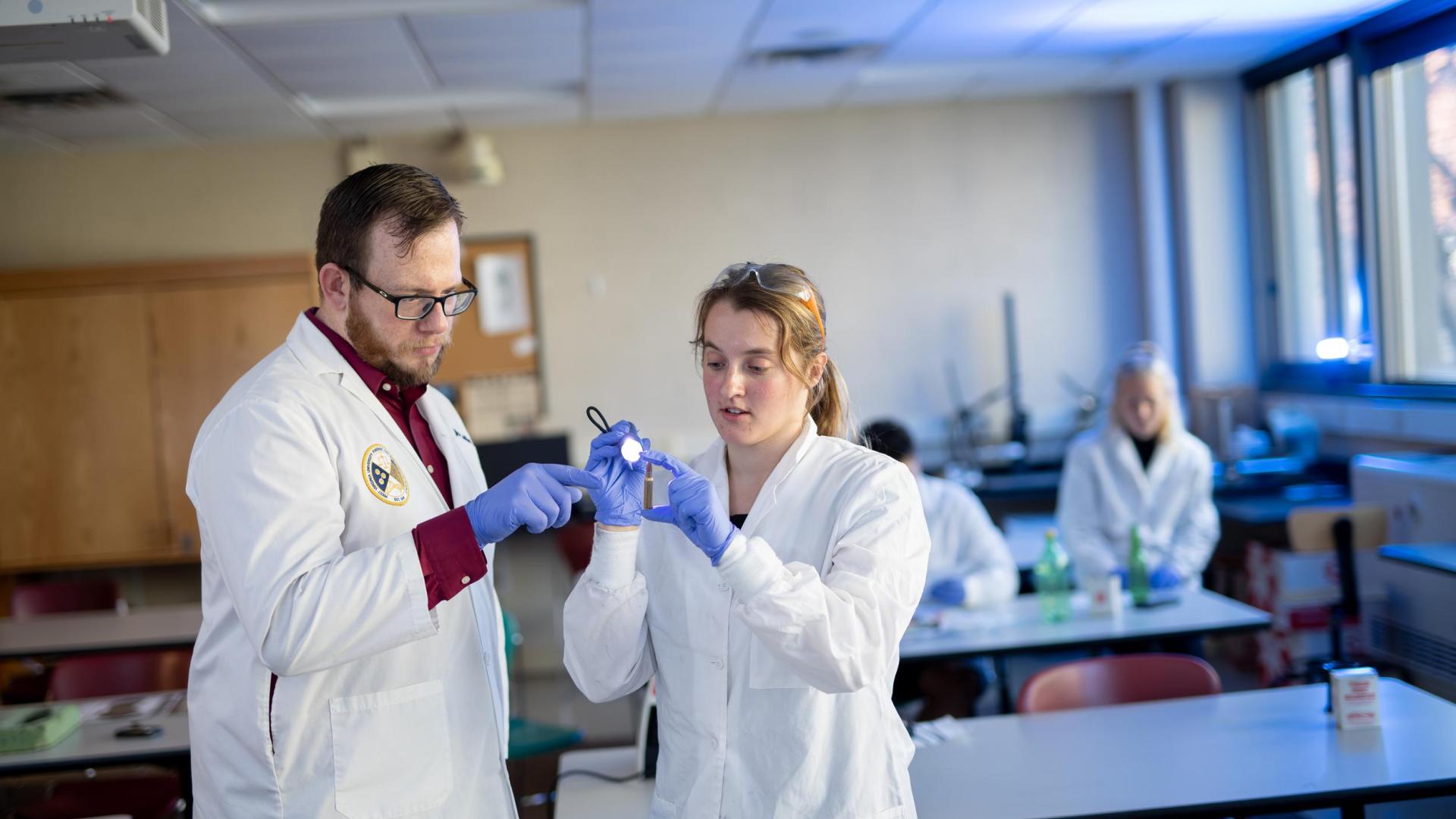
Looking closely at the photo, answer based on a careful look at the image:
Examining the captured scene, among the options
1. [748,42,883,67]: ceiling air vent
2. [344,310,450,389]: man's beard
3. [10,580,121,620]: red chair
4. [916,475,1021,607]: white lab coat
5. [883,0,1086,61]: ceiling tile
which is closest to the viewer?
[344,310,450,389]: man's beard

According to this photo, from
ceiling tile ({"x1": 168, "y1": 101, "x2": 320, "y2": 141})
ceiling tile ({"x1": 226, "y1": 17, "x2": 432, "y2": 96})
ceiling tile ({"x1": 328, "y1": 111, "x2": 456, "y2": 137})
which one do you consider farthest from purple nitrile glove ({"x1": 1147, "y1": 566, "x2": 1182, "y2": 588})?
ceiling tile ({"x1": 168, "y1": 101, "x2": 320, "y2": 141})

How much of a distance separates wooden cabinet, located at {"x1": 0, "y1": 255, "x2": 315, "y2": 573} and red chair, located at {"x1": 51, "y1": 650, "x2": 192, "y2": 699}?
7.45ft

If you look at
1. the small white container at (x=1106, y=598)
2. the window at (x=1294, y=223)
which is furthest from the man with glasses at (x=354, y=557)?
the window at (x=1294, y=223)

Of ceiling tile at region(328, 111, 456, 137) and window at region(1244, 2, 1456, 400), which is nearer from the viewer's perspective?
window at region(1244, 2, 1456, 400)

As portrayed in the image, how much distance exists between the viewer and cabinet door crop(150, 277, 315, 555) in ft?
17.9

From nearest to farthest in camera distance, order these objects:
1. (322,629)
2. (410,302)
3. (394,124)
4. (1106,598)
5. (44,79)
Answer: (322,629) → (410,302) → (1106,598) → (44,79) → (394,124)

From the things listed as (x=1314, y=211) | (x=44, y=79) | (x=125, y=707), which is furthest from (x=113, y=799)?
(x=1314, y=211)

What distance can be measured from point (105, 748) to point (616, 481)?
1884 millimetres

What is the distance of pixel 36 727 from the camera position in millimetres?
2684

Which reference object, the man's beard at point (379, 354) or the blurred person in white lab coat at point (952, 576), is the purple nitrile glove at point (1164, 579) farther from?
the man's beard at point (379, 354)

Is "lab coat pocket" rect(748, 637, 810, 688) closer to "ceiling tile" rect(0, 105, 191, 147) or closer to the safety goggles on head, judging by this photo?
the safety goggles on head

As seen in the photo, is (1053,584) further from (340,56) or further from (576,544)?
(340,56)

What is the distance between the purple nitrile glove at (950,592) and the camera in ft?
11.2

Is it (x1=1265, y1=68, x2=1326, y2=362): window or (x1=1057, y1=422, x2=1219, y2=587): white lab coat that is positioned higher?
(x1=1265, y1=68, x2=1326, y2=362): window
